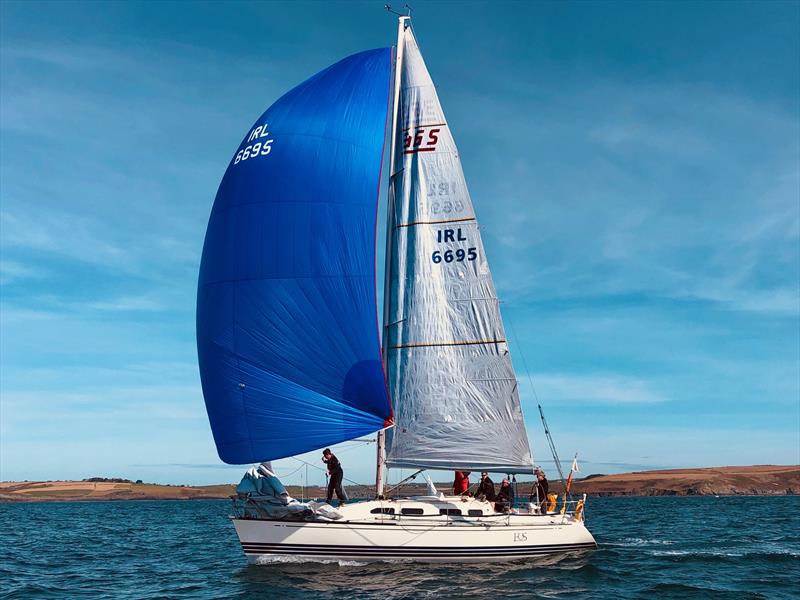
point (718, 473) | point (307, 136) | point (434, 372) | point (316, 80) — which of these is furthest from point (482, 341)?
point (718, 473)

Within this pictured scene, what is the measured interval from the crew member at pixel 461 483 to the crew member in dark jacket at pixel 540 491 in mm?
2083

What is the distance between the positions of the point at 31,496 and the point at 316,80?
136 metres

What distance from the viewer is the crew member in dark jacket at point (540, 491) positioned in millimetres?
21016

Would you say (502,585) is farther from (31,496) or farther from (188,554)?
(31,496)

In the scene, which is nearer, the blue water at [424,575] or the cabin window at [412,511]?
the blue water at [424,575]

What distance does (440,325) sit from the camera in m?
21.2

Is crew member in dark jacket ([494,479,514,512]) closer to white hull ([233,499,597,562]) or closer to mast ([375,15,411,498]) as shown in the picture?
white hull ([233,499,597,562])

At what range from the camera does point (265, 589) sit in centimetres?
1633

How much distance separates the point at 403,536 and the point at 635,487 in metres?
135

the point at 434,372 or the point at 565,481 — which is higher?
the point at 434,372

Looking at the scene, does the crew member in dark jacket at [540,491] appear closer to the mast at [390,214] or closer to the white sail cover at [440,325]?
the white sail cover at [440,325]

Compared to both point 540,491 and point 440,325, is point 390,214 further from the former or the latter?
point 540,491

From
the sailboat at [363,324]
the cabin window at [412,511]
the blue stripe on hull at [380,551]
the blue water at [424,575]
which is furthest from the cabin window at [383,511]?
the blue water at [424,575]

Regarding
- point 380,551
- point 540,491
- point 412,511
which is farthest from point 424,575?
point 540,491
